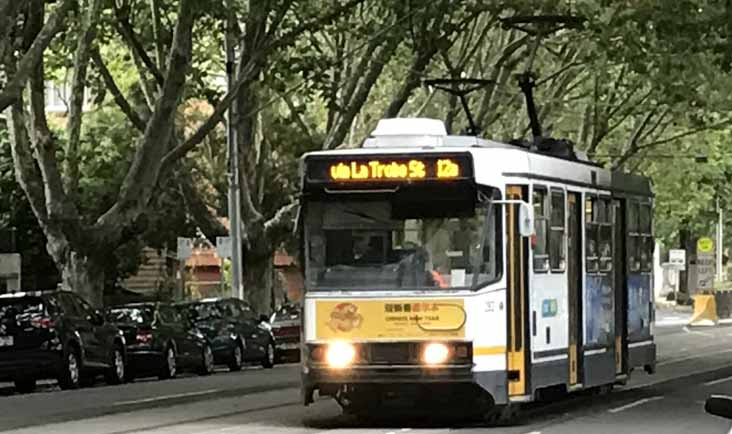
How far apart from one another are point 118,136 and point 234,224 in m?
11.9

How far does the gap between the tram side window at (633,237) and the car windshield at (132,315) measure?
11383 millimetres

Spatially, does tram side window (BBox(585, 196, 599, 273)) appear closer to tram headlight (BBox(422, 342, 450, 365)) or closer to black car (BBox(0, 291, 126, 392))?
tram headlight (BBox(422, 342, 450, 365))

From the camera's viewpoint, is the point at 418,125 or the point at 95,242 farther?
the point at 95,242

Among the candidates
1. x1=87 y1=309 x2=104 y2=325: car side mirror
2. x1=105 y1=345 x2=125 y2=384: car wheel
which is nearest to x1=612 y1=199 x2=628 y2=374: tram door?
x1=87 y1=309 x2=104 y2=325: car side mirror

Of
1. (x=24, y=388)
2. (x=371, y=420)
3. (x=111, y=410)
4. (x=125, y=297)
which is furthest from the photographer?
(x=125, y=297)

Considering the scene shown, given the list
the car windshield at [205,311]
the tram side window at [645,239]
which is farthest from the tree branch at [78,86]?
the tram side window at [645,239]

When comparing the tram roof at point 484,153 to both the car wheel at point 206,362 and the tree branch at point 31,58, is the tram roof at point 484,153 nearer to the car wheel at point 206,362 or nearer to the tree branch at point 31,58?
the tree branch at point 31,58

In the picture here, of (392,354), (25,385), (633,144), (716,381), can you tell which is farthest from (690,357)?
(392,354)

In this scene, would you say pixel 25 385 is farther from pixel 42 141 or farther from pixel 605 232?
pixel 605 232

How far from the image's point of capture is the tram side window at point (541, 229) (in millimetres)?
19234

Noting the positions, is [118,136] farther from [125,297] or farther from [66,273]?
[66,273]

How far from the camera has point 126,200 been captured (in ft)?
105

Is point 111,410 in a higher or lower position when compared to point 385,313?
lower

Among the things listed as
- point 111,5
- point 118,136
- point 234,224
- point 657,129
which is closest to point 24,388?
point 111,5
